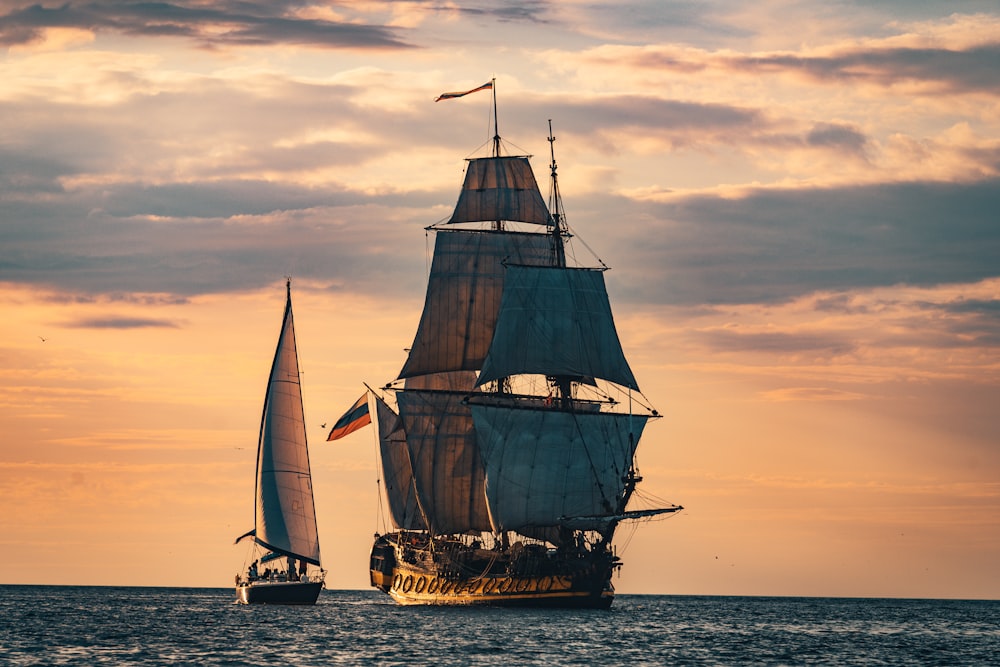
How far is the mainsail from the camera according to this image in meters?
143

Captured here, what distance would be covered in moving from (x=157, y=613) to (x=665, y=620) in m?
54.4

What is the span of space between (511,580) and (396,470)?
2378 centimetres

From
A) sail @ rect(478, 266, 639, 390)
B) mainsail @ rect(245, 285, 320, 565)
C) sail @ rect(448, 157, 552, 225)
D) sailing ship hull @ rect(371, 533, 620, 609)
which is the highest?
sail @ rect(448, 157, 552, 225)

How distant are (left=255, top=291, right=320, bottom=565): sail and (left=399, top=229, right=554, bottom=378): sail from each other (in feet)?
79.6

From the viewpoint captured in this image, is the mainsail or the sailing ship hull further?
the sailing ship hull

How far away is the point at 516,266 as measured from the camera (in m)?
160

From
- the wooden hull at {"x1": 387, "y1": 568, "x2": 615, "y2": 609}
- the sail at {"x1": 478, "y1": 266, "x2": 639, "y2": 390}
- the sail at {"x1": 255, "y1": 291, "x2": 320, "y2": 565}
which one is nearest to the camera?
the sail at {"x1": 255, "y1": 291, "x2": 320, "y2": 565}

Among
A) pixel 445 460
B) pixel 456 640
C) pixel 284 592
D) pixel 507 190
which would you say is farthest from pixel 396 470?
pixel 456 640

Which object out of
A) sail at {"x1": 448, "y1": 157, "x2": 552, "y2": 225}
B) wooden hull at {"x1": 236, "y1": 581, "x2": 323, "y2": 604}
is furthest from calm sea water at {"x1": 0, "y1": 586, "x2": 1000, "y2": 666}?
sail at {"x1": 448, "y1": 157, "x2": 552, "y2": 225}

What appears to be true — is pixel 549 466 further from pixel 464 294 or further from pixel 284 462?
pixel 284 462

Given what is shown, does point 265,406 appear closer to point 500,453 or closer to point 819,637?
point 500,453

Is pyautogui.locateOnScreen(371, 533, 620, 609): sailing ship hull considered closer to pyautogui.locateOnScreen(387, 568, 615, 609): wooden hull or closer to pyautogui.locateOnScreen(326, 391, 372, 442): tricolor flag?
pyautogui.locateOnScreen(387, 568, 615, 609): wooden hull

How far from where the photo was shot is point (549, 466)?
15562 centimetres

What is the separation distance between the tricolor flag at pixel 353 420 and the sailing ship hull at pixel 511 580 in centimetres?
1463
